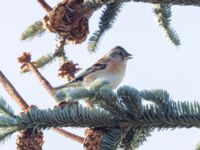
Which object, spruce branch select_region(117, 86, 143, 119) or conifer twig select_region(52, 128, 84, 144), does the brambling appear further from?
spruce branch select_region(117, 86, 143, 119)

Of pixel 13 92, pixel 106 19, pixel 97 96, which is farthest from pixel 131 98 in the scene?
pixel 106 19

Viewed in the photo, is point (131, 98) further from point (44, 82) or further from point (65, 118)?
point (44, 82)

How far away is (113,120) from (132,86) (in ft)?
0.72

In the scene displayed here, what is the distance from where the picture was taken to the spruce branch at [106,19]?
4410mm

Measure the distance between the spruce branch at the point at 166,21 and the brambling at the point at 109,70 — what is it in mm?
1363

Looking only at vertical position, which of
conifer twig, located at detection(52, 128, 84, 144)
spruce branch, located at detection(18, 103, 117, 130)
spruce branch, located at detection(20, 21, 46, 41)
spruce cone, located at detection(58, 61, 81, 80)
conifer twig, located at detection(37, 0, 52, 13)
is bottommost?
conifer twig, located at detection(52, 128, 84, 144)

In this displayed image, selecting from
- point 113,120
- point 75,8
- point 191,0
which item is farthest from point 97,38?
point 113,120

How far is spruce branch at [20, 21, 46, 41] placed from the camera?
4.58 meters

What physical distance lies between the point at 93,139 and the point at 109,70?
12.3ft

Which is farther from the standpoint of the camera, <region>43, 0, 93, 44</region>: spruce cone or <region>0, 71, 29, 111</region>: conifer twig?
<region>43, 0, 93, 44</region>: spruce cone

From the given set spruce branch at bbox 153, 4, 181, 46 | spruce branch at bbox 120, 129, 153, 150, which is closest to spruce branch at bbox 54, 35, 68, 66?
spruce branch at bbox 153, 4, 181, 46

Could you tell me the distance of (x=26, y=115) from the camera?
288 cm

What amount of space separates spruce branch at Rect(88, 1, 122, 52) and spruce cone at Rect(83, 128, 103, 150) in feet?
5.19

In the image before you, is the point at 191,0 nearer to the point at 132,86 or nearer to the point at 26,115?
the point at 132,86
